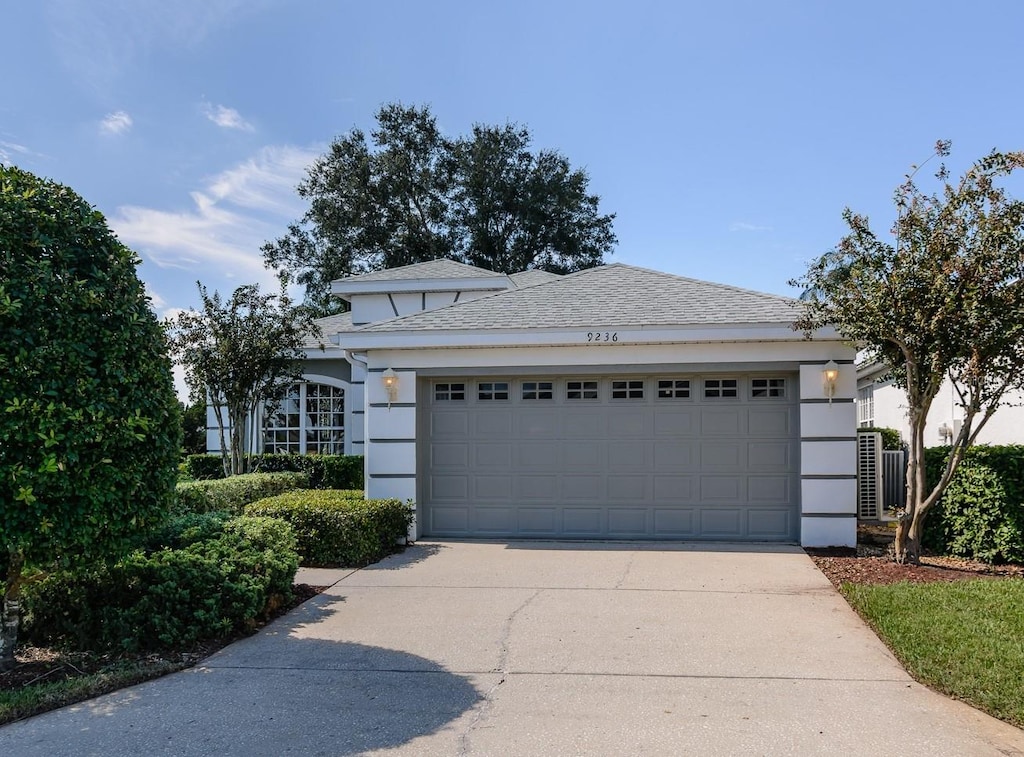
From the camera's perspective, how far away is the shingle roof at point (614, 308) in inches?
390

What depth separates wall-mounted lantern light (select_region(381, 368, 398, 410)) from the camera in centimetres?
1041

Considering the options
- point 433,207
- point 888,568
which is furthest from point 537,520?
point 433,207

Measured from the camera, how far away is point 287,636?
5.99 meters

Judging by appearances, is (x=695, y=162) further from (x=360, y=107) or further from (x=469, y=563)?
(x=360, y=107)

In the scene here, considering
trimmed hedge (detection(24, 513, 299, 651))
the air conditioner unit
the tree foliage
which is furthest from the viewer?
the tree foliage

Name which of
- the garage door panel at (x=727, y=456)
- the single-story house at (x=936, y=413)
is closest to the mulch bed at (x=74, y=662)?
the garage door panel at (x=727, y=456)

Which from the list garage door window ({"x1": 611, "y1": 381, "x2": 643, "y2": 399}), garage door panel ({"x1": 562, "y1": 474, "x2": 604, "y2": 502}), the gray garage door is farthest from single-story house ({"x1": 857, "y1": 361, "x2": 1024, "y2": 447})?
garage door panel ({"x1": 562, "y1": 474, "x2": 604, "y2": 502})

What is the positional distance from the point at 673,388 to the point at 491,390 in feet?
8.13

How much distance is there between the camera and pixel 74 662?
5.34 meters

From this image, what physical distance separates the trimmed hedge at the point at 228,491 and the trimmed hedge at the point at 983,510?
29.8ft

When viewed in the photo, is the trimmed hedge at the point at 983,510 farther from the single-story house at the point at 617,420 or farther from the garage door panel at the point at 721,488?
the garage door panel at the point at 721,488

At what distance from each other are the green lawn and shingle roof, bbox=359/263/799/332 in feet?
12.2

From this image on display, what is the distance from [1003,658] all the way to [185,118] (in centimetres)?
1311

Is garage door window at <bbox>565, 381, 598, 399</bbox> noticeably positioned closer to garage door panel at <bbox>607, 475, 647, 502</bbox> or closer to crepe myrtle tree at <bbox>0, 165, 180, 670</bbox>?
garage door panel at <bbox>607, 475, 647, 502</bbox>
